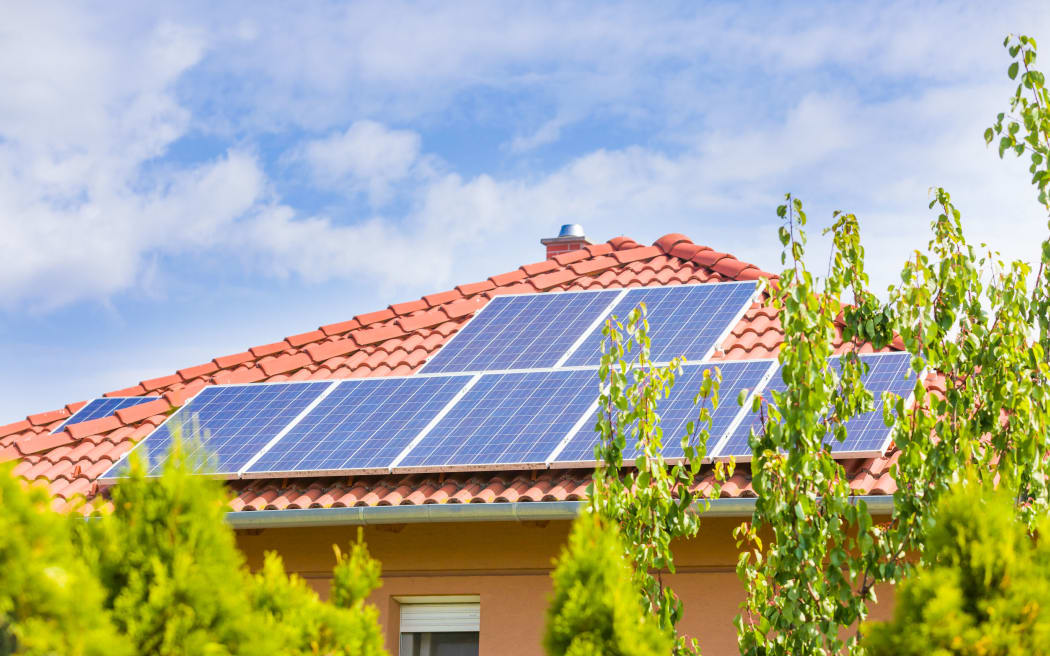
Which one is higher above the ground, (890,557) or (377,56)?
(377,56)

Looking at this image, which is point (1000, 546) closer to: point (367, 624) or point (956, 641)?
point (956, 641)

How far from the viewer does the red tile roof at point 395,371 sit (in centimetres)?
877

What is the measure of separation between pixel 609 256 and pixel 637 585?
8386mm

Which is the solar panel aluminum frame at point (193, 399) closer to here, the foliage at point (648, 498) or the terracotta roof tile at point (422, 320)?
the terracotta roof tile at point (422, 320)

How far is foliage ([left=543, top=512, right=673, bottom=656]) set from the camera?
446cm

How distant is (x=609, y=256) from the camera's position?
1377cm

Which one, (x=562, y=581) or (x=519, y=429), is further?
(x=519, y=429)

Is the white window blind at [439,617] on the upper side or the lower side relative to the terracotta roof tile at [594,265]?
lower

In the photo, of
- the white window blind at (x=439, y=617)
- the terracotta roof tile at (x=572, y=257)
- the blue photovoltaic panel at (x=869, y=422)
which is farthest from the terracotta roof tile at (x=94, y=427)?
the blue photovoltaic panel at (x=869, y=422)

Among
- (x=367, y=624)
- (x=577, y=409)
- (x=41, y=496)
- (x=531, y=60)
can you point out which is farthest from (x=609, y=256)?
(x=41, y=496)

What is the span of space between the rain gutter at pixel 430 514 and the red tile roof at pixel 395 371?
0.13 metres

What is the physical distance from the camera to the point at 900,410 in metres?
5.62

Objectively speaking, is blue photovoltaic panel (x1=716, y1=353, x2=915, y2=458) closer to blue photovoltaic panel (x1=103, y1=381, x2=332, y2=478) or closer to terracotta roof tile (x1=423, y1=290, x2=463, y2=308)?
blue photovoltaic panel (x1=103, y1=381, x2=332, y2=478)

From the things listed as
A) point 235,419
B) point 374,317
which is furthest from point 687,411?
point 374,317
